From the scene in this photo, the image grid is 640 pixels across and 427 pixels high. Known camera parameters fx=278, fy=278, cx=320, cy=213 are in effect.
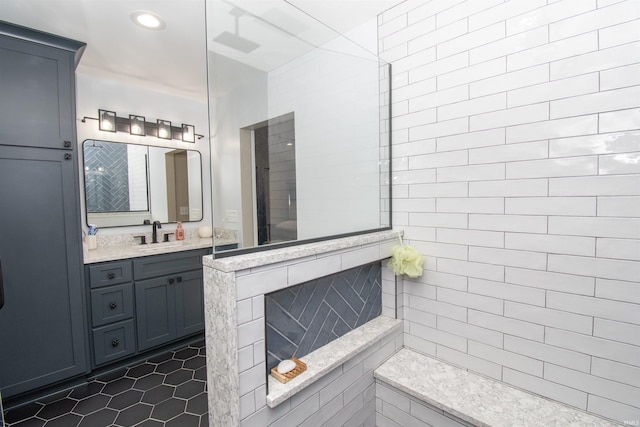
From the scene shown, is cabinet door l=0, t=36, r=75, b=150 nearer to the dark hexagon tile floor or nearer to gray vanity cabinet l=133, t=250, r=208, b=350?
gray vanity cabinet l=133, t=250, r=208, b=350

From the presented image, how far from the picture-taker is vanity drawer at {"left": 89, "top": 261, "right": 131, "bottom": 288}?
7.00 ft

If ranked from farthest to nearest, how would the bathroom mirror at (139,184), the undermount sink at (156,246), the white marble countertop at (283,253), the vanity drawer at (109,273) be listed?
the bathroom mirror at (139,184)
the undermount sink at (156,246)
the vanity drawer at (109,273)
the white marble countertop at (283,253)

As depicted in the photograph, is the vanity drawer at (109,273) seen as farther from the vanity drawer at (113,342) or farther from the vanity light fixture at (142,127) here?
the vanity light fixture at (142,127)

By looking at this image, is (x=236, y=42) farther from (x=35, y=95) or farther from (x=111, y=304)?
(x=111, y=304)

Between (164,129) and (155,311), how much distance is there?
6.24ft

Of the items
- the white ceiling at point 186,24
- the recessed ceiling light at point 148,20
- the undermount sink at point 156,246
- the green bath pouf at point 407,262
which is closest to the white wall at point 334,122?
the white ceiling at point 186,24

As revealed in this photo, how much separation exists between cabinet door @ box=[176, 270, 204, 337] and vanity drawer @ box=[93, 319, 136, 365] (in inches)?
14.7

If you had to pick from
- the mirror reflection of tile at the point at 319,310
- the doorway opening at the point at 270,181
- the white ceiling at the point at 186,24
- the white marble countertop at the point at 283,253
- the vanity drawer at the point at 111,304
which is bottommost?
Answer: the vanity drawer at the point at 111,304

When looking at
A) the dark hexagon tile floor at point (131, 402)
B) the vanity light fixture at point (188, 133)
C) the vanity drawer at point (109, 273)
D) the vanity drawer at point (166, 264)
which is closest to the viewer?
the dark hexagon tile floor at point (131, 402)

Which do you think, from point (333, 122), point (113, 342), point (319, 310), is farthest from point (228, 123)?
point (113, 342)

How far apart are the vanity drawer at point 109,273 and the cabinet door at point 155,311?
0.44ft

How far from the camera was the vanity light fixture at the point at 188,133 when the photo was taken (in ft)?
10.5

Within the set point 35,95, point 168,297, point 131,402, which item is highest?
point 35,95

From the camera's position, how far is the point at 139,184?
2.90 metres
